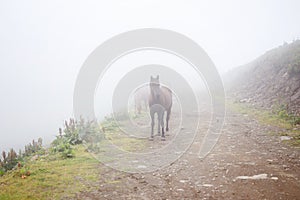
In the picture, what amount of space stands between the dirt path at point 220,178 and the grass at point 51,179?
313 millimetres

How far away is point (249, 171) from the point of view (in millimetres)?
5242

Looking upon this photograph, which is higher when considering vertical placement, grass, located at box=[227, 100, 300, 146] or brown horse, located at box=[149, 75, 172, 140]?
brown horse, located at box=[149, 75, 172, 140]

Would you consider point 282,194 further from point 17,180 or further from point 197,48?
point 197,48

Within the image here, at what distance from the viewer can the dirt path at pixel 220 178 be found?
4.31m

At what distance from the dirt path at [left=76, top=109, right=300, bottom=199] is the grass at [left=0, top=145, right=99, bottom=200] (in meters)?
0.31

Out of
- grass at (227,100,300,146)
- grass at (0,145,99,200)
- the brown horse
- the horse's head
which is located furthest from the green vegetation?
grass at (227,100,300,146)

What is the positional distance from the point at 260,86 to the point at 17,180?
16.7m

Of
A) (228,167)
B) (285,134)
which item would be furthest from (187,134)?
(228,167)

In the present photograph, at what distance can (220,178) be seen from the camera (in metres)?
5.02

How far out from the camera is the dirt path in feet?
14.1

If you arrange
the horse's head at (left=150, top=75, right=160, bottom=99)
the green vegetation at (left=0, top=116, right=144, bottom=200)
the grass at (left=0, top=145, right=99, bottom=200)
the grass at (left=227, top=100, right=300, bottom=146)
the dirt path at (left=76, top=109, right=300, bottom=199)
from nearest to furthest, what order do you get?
the dirt path at (left=76, top=109, right=300, bottom=199), the grass at (left=0, top=145, right=99, bottom=200), the green vegetation at (left=0, top=116, right=144, bottom=200), the grass at (left=227, top=100, right=300, bottom=146), the horse's head at (left=150, top=75, right=160, bottom=99)

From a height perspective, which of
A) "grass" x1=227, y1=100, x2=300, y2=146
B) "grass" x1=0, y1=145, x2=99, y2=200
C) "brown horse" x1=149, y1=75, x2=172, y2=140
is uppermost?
"brown horse" x1=149, y1=75, x2=172, y2=140

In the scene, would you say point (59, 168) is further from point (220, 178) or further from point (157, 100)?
point (157, 100)

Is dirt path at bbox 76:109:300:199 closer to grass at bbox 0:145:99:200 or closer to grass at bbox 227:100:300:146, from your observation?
grass at bbox 0:145:99:200
